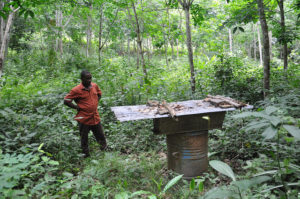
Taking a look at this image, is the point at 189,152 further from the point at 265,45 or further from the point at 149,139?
the point at 265,45

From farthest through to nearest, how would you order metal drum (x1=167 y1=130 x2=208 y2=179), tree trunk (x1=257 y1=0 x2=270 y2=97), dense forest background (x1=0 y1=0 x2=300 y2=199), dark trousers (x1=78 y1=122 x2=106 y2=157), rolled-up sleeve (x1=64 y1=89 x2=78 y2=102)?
tree trunk (x1=257 y1=0 x2=270 y2=97) < dark trousers (x1=78 y1=122 x2=106 y2=157) < rolled-up sleeve (x1=64 y1=89 x2=78 y2=102) < metal drum (x1=167 y1=130 x2=208 y2=179) < dense forest background (x1=0 y1=0 x2=300 y2=199)

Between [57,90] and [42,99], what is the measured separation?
92cm

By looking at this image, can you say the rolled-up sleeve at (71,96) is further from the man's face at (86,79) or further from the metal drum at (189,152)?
the metal drum at (189,152)

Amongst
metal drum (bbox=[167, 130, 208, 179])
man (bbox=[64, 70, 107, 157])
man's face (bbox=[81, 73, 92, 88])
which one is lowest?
metal drum (bbox=[167, 130, 208, 179])

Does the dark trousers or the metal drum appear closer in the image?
the metal drum

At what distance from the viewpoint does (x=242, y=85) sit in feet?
19.9

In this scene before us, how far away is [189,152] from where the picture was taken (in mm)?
3145

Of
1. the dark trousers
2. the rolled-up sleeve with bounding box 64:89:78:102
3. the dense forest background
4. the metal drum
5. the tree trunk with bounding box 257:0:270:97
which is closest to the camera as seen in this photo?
the dense forest background

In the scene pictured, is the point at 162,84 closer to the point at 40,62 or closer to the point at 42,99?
the point at 42,99

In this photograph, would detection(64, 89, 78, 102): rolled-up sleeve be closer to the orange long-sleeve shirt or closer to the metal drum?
the orange long-sleeve shirt

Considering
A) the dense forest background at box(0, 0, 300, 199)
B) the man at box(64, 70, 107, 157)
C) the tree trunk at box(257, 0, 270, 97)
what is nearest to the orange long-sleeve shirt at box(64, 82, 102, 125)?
the man at box(64, 70, 107, 157)

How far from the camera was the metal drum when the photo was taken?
10.2 feet

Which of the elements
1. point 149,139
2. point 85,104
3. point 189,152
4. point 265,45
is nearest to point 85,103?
point 85,104

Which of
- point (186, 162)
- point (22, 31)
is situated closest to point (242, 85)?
point (186, 162)
